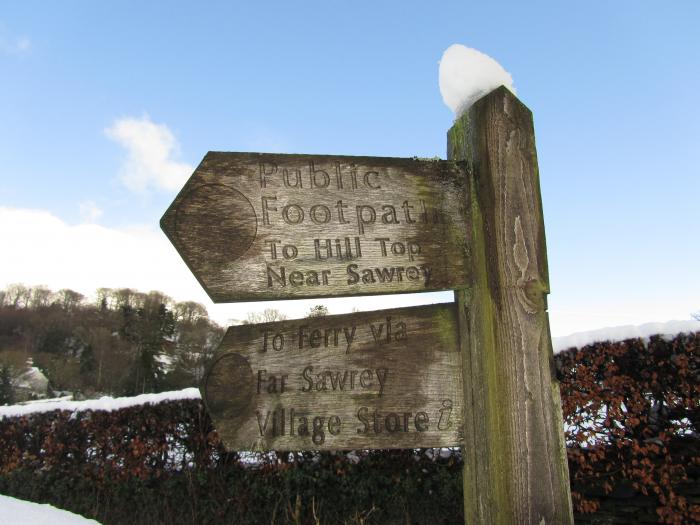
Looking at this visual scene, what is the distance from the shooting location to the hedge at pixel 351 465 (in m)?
4.66

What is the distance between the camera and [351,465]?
230 inches

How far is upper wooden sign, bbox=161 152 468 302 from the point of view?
1.36 meters

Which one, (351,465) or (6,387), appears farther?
(6,387)

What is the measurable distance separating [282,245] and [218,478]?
5.79 metres

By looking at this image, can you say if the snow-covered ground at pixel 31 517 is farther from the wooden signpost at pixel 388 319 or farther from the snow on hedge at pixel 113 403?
the snow on hedge at pixel 113 403

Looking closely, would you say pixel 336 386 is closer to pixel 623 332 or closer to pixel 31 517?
pixel 31 517

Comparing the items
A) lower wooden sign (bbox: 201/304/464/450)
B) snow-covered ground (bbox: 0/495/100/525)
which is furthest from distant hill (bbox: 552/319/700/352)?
snow-covered ground (bbox: 0/495/100/525)

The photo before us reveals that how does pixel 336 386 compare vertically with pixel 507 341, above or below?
below

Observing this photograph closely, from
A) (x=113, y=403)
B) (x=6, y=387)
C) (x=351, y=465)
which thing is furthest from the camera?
(x=6, y=387)

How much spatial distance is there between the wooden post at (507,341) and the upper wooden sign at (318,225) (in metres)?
0.09

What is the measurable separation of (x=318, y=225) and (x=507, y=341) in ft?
2.13

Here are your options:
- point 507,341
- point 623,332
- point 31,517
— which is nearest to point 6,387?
point 31,517

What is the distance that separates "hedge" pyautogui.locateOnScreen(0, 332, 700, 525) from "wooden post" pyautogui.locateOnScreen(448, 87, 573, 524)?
224 centimetres

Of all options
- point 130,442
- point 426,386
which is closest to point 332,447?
point 426,386
